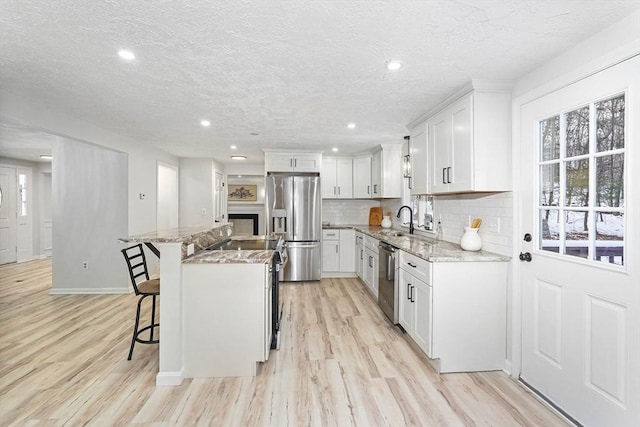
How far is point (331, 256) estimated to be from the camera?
5625 millimetres

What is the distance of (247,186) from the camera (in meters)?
8.88

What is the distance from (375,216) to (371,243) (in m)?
1.45

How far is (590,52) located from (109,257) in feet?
18.3

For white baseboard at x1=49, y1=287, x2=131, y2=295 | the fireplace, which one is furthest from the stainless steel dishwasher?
the fireplace

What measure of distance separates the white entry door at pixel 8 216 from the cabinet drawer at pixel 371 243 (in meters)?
7.10

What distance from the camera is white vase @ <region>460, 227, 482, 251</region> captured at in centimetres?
275

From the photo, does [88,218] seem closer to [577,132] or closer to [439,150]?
[439,150]

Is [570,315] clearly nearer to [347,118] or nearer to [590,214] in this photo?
[590,214]

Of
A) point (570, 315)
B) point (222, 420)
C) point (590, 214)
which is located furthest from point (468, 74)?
point (222, 420)

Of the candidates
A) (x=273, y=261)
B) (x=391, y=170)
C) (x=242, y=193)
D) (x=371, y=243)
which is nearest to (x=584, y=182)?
(x=273, y=261)

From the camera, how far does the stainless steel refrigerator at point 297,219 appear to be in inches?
207

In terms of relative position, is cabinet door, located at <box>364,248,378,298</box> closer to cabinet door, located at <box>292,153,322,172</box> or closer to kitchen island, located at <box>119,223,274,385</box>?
cabinet door, located at <box>292,153,322,172</box>

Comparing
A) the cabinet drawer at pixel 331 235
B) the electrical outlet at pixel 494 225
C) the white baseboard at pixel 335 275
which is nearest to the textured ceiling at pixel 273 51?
the electrical outlet at pixel 494 225

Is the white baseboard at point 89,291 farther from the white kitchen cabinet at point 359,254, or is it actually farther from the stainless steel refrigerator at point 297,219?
the white kitchen cabinet at point 359,254
